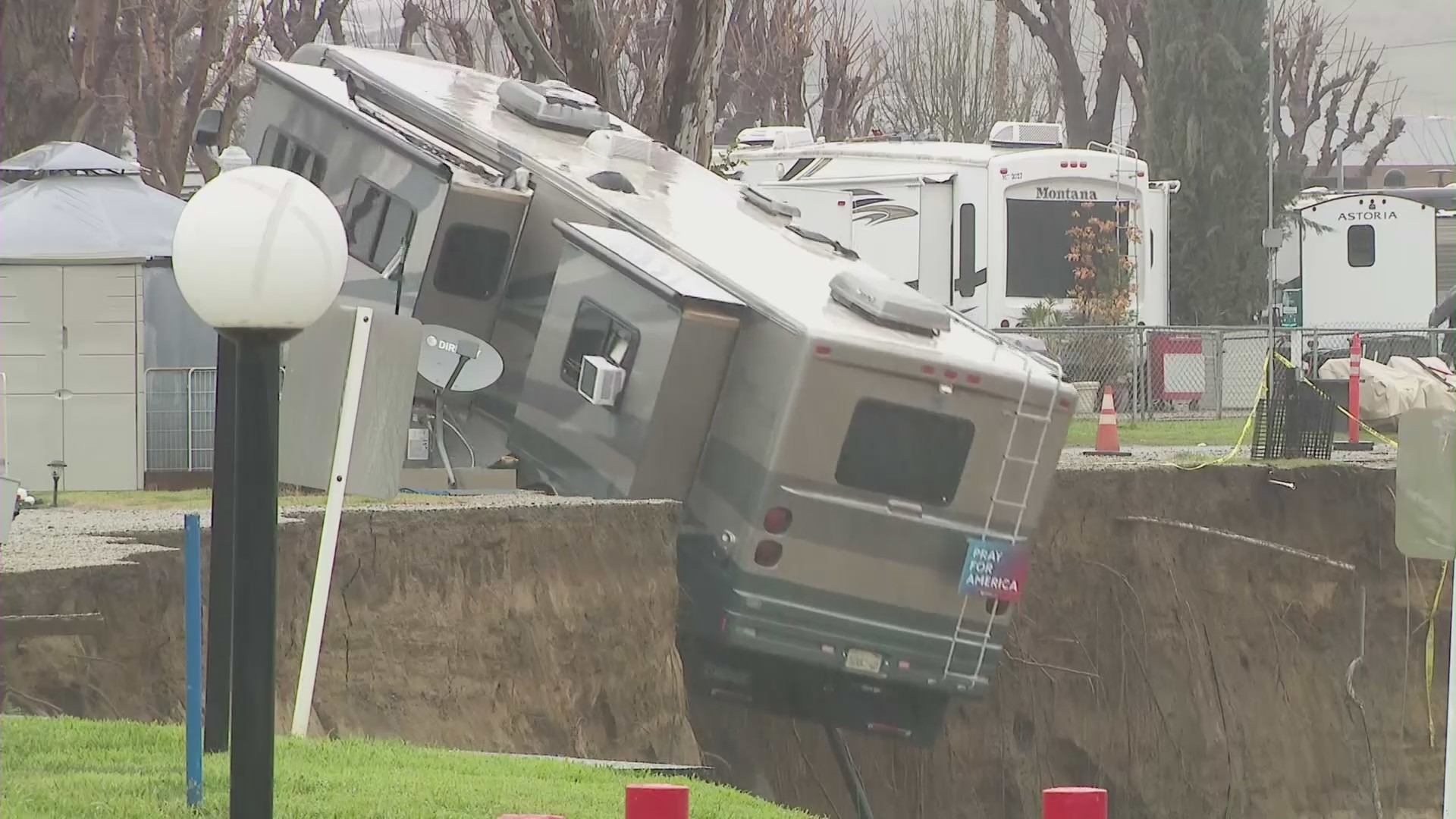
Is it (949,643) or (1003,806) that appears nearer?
(949,643)

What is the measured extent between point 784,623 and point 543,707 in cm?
143

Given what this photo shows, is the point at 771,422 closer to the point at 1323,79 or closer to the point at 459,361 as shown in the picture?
the point at 459,361

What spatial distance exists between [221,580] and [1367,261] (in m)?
21.9

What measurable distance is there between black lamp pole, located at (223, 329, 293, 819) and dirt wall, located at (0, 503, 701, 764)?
15.0 feet

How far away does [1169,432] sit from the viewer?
68.4 feet

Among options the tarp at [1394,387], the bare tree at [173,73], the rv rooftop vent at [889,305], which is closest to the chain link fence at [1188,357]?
the tarp at [1394,387]

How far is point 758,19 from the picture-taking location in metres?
40.9

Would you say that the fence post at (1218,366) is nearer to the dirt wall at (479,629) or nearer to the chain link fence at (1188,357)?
the chain link fence at (1188,357)

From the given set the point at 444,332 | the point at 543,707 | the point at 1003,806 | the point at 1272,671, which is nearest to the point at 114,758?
the point at 543,707

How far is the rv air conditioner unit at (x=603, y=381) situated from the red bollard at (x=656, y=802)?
24.1 feet

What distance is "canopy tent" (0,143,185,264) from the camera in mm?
16984

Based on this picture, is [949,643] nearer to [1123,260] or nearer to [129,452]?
[129,452]

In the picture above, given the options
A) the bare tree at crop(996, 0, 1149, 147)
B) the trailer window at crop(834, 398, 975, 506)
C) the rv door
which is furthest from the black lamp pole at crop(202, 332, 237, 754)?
the bare tree at crop(996, 0, 1149, 147)

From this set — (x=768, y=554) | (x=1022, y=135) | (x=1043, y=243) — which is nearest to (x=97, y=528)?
(x=768, y=554)
